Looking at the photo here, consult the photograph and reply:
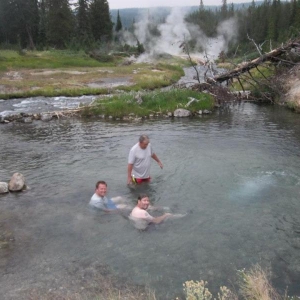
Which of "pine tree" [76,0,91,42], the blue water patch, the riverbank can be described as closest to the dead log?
the riverbank

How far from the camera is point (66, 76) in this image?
168 ft

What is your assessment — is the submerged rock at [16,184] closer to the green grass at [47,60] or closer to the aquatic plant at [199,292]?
the aquatic plant at [199,292]

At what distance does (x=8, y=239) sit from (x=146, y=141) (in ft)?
17.5

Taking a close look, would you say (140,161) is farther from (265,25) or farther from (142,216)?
(265,25)

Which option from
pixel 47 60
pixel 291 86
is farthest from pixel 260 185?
pixel 47 60

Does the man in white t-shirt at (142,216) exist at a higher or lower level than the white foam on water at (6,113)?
higher

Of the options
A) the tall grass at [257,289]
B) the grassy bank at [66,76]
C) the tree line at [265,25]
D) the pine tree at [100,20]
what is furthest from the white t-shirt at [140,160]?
the pine tree at [100,20]

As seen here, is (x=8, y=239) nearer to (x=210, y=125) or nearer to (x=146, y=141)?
(x=146, y=141)

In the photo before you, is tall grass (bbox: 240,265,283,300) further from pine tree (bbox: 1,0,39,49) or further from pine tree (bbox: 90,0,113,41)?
pine tree (bbox: 90,0,113,41)

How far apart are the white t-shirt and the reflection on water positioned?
566 mm

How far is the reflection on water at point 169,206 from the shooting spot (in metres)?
8.55

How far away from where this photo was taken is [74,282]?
7992 millimetres

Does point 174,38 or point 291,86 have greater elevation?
point 174,38

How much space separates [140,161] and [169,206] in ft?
6.68
